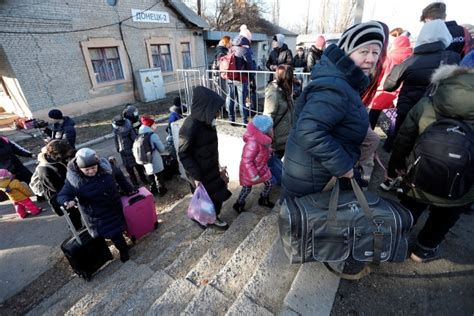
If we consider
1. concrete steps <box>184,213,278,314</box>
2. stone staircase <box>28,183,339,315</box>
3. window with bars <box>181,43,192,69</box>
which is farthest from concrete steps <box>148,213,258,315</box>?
window with bars <box>181,43,192,69</box>

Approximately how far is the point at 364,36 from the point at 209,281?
2.18 m

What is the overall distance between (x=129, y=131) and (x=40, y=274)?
2515 mm

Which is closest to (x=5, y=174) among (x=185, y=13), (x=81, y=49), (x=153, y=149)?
(x=153, y=149)

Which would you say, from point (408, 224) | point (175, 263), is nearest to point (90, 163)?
point (175, 263)

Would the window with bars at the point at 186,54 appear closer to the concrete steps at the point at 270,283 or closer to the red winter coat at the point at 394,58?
the red winter coat at the point at 394,58

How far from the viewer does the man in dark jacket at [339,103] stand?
1433 millimetres

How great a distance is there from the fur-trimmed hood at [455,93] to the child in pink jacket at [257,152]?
1.64 m

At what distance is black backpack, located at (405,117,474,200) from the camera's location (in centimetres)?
159

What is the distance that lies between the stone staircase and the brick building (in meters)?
8.79

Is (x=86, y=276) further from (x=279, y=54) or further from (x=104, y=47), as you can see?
(x=104, y=47)

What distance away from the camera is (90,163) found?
264 cm

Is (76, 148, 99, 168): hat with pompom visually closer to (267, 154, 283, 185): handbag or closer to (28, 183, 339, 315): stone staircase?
(28, 183, 339, 315): stone staircase

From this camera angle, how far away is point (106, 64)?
35.7 feet

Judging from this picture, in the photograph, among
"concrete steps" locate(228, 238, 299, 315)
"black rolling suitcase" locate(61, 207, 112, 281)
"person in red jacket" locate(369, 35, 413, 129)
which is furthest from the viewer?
"person in red jacket" locate(369, 35, 413, 129)
